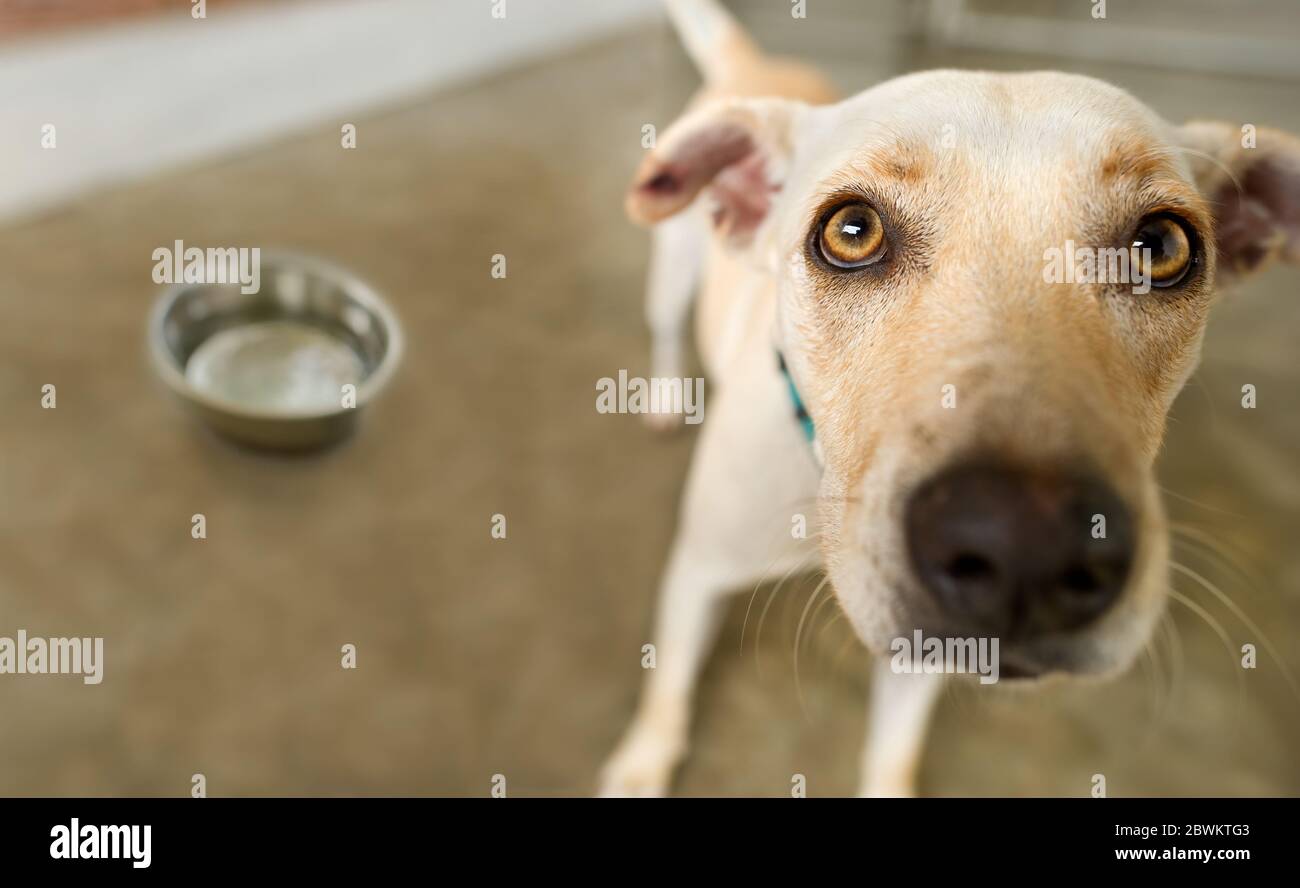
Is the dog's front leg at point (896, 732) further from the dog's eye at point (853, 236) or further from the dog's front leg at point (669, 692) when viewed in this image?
the dog's eye at point (853, 236)

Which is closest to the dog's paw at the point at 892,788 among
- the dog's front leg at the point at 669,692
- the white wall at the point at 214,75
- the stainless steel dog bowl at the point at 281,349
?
the dog's front leg at the point at 669,692

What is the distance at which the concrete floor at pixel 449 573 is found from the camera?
2.19 meters

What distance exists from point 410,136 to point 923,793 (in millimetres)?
3052

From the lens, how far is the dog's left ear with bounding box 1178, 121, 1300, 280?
1.42 m

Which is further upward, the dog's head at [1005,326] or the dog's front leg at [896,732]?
the dog's head at [1005,326]

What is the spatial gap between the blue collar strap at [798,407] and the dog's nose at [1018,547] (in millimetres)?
438

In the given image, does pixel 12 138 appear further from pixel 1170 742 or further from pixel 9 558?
pixel 1170 742

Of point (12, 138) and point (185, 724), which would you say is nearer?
point (185, 724)

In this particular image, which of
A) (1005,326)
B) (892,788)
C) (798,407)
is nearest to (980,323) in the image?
(1005,326)

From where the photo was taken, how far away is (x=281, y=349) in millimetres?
2635

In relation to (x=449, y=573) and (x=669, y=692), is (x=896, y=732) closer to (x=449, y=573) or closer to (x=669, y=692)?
(x=669, y=692)

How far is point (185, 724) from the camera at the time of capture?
7.08ft

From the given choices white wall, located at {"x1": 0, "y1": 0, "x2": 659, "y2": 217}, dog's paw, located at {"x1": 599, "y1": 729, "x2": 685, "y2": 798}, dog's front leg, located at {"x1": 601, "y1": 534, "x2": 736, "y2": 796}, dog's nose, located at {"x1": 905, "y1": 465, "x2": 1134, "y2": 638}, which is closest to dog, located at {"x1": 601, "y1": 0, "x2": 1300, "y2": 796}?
dog's nose, located at {"x1": 905, "y1": 465, "x2": 1134, "y2": 638}
